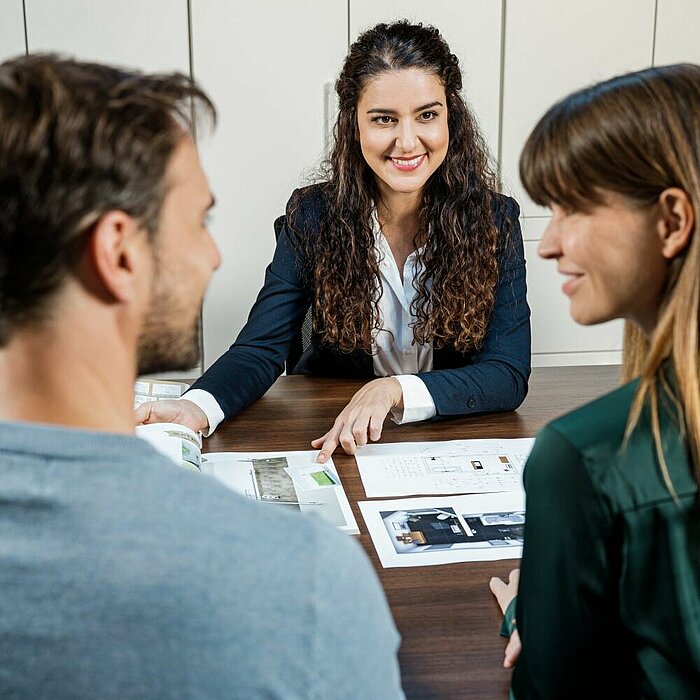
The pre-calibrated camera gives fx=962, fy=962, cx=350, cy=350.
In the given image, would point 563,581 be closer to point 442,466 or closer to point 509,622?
point 509,622

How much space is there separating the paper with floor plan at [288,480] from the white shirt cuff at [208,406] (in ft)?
0.32

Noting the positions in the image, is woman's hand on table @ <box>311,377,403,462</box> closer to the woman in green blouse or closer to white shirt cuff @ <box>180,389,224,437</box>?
white shirt cuff @ <box>180,389,224,437</box>

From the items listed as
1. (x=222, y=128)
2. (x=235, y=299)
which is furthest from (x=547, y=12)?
(x=235, y=299)

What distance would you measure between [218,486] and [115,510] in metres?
0.08

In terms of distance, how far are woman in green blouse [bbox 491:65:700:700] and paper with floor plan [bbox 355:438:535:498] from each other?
51 centimetres

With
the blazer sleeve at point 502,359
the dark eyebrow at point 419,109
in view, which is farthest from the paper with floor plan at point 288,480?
the dark eyebrow at point 419,109

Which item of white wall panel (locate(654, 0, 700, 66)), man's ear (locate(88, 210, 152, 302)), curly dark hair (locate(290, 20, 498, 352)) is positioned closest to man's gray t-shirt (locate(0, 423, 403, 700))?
man's ear (locate(88, 210, 152, 302))

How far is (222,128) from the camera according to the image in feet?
10.1

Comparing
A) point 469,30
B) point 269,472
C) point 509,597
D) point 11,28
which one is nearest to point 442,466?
point 269,472

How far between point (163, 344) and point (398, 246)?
1.37 m

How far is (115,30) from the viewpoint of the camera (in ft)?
9.84

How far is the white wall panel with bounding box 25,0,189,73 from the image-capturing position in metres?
2.98

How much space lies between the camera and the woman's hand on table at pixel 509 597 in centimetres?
102

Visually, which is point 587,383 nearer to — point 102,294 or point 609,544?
point 609,544
